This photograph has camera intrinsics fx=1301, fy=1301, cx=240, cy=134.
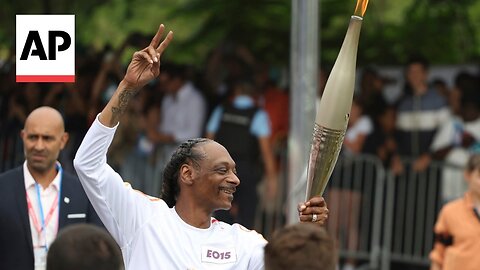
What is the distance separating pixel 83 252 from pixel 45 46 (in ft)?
9.27

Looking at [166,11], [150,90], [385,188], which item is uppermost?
[166,11]

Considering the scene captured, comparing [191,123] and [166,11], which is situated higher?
[166,11]

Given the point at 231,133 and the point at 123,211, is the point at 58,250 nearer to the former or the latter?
the point at 123,211

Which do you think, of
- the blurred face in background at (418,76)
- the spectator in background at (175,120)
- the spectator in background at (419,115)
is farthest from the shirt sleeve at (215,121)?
the blurred face in background at (418,76)

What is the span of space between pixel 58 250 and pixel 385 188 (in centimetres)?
1030

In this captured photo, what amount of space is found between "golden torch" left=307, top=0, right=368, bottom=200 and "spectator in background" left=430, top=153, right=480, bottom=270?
487cm

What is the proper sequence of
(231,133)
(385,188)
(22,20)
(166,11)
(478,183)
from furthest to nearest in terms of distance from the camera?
(166,11) → (385,188) → (231,133) → (478,183) → (22,20)

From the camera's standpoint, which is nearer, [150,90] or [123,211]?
[123,211]

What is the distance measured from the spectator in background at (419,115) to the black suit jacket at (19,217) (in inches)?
256

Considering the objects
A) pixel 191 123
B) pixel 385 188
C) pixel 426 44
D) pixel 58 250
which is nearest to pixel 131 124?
pixel 191 123

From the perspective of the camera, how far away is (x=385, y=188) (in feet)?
47.4

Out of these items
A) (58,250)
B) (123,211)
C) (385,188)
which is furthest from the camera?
(385,188)

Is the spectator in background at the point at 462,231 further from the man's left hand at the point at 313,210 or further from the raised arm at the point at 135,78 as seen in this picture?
the raised arm at the point at 135,78

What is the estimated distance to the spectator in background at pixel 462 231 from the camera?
10812 millimetres
